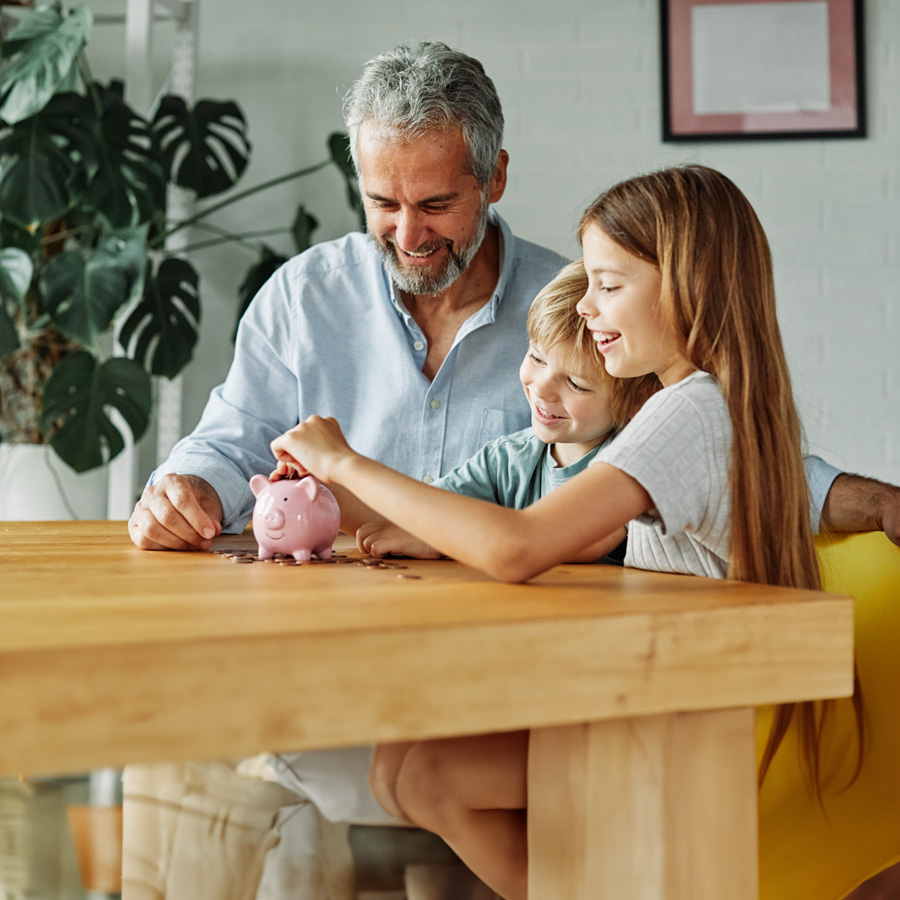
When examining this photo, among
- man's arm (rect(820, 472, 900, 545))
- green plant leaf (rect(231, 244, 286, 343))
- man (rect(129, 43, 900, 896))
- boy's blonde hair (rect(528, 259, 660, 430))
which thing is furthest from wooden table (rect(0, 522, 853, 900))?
green plant leaf (rect(231, 244, 286, 343))

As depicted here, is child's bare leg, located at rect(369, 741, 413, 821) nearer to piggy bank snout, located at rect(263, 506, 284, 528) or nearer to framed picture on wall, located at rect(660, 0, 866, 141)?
piggy bank snout, located at rect(263, 506, 284, 528)

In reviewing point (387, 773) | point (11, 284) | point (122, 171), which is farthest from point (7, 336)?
point (387, 773)

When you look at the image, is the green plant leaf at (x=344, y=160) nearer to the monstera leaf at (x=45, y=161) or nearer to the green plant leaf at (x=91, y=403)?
the monstera leaf at (x=45, y=161)

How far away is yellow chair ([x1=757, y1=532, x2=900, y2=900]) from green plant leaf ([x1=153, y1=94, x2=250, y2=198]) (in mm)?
2250

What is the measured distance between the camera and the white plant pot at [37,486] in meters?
2.79

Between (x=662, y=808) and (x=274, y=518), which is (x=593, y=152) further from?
(x=662, y=808)

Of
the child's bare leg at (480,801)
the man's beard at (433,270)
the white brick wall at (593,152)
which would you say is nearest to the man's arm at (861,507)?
the child's bare leg at (480,801)

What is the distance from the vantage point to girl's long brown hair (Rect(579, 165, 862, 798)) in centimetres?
97

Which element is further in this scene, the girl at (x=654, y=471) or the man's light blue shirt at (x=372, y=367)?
the man's light blue shirt at (x=372, y=367)

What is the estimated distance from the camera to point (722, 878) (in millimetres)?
785

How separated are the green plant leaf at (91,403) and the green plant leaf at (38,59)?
0.62m

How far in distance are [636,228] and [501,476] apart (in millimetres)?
513

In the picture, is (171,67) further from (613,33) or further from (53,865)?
(53,865)

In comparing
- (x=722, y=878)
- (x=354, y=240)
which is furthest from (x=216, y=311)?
(x=722, y=878)
